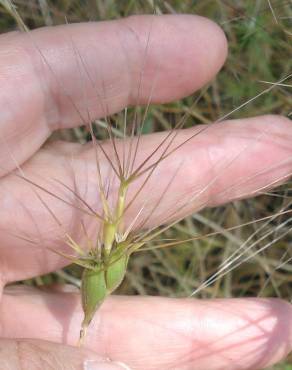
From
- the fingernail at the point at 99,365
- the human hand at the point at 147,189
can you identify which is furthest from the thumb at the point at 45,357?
the human hand at the point at 147,189

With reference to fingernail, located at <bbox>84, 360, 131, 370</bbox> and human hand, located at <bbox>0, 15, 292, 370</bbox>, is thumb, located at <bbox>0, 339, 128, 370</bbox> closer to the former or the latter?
fingernail, located at <bbox>84, 360, 131, 370</bbox>

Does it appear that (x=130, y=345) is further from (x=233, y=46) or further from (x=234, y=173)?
(x=233, y=46)

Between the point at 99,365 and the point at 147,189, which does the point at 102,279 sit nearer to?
the point at 99,365

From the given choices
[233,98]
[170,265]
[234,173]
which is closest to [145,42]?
[234,173]

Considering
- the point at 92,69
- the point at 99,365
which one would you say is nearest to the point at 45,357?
the point at 99,365

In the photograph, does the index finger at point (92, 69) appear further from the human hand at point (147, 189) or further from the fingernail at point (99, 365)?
the fingernail at point (99, 365)
